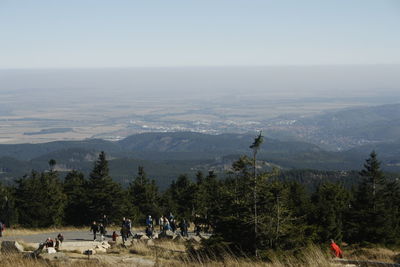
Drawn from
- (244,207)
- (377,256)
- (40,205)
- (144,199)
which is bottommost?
(144,199)

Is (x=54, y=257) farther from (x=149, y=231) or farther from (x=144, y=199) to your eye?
(x=144, y=199)

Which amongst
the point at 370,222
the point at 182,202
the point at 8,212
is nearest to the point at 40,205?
the point at 8,212

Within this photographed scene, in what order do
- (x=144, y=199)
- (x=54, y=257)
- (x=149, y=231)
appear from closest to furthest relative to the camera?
(x=54, y=257) → (x=149, y=231) → (x=144, y=199)

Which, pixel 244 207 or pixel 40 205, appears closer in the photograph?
pixel 244 207

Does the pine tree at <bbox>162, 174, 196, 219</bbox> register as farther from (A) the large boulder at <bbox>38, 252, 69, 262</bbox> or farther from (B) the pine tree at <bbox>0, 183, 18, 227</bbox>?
(A) the large boulder at <bbox>38, 252, 69, 262</bbox>

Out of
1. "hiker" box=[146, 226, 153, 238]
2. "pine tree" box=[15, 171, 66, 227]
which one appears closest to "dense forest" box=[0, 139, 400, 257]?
"pine tree" box=[15, 171, 66, 227]

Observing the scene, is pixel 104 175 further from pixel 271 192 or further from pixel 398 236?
pixel 271 192

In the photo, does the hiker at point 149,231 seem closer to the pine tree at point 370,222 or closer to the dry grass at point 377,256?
the dry grass at point 377,256

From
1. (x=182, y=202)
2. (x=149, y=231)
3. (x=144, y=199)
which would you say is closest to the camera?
(x=149, y=231)

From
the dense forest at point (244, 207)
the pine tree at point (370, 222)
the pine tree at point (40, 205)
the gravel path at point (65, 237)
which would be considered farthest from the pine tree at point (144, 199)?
the pine tree at point (370, 222)
